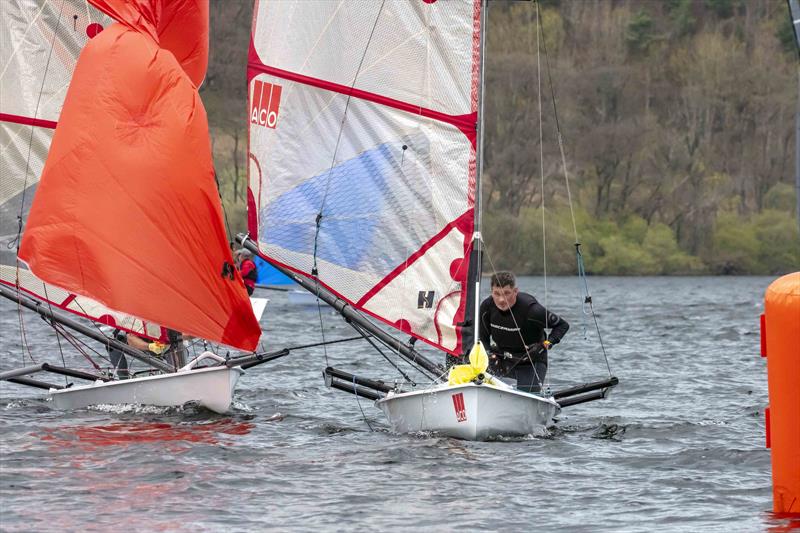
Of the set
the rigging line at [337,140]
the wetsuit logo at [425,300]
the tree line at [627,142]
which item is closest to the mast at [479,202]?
the wetsuit logo at [425,300]

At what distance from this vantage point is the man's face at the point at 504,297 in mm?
12602

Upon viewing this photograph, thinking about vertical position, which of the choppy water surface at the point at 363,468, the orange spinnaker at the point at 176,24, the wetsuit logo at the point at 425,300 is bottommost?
the choppy water surface at the point at 363,468

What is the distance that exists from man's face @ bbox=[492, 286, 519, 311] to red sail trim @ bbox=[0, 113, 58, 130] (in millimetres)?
5806

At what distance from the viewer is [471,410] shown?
11.9 meters

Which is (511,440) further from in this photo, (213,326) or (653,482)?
(213,326)

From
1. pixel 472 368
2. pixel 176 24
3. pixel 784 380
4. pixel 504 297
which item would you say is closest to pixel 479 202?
pixel 504 297

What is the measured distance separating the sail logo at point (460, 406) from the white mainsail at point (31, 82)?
5747mm

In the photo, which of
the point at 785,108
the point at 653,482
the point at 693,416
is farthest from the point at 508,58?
the point at 653,482

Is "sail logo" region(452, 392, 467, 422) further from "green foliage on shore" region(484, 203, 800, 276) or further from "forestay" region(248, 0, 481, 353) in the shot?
"green foliage on shore" region(484, 203, 800, 276)

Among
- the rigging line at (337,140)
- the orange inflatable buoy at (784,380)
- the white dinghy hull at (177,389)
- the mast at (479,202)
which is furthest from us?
the white dinghy hull at (177,389)

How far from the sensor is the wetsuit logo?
13016 mm

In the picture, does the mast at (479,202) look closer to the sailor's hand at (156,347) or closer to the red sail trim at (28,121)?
the sailor's hand at (156,347)

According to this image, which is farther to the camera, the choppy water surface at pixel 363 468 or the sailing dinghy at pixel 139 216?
the sailing dinghy at pixel 139 216

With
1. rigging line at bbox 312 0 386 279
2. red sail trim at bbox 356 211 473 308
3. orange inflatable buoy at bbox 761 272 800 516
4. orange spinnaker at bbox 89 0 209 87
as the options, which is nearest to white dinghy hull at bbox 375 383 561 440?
red sail trim at bbox 356 211 473 308
